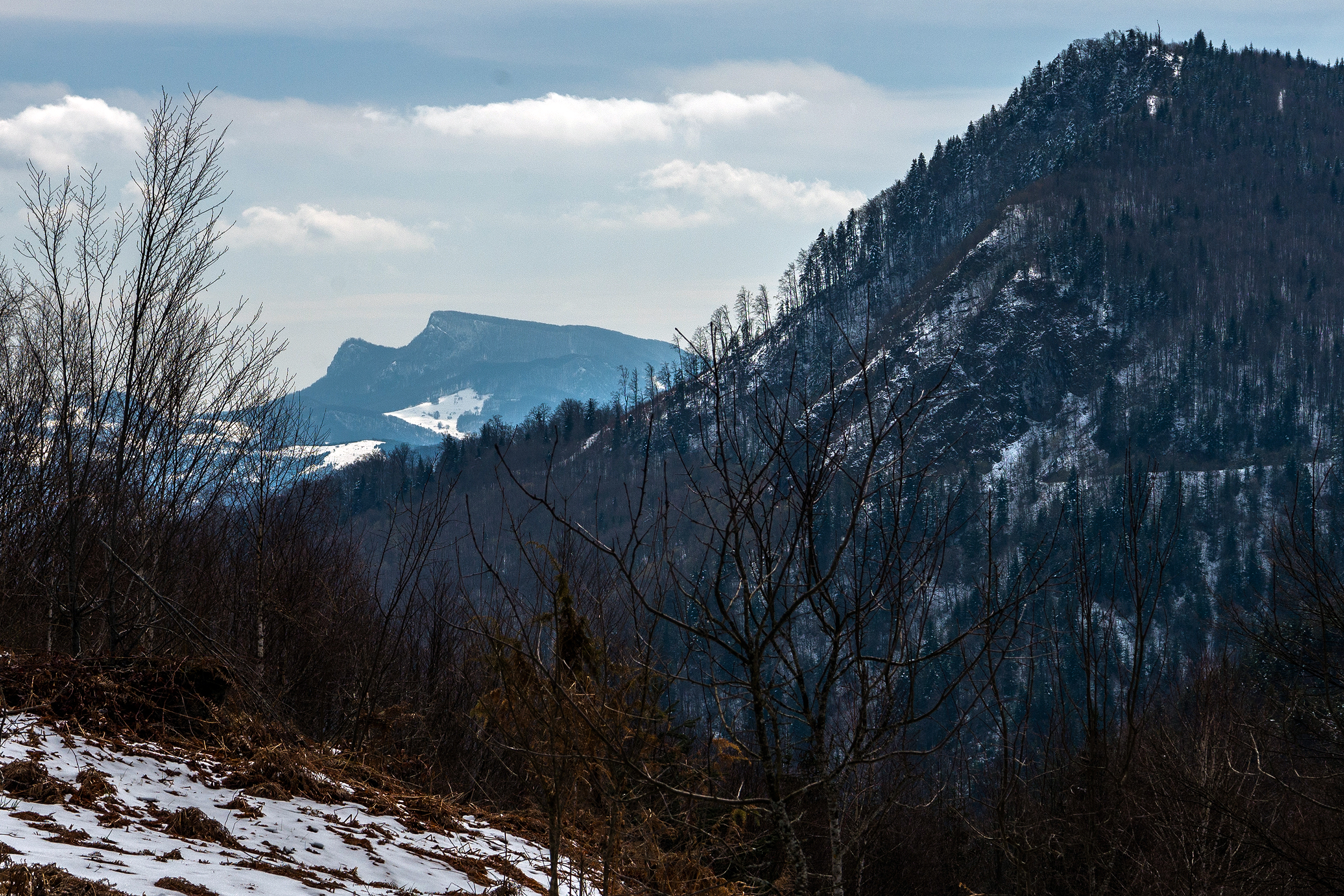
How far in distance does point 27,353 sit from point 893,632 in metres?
13.0

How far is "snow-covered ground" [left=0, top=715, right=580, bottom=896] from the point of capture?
15.9 ft

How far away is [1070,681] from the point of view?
10569 cm

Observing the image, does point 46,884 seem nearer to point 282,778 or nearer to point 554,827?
point 554,827

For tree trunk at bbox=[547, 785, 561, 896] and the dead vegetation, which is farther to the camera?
tree trunk at bbox=[547, 785, 561, 896]

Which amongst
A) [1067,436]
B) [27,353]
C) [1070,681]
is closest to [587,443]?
[1067,436]

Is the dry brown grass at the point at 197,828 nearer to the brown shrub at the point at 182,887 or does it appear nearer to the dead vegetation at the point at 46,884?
the brown shrub at the point at 182,887

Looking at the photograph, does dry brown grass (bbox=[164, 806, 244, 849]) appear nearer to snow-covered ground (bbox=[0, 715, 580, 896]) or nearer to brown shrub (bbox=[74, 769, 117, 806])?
snow-covered ground (bbox=[0, 715, 580, 896])

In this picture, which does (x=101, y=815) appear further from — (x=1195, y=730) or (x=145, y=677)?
(x=1195, y=730)

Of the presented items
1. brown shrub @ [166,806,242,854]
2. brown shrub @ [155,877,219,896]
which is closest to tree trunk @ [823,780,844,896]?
brown shrub @ [155,877,219,896]

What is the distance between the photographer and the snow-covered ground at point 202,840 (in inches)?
190

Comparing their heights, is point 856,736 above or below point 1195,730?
above

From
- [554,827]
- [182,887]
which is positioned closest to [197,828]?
[182,887]

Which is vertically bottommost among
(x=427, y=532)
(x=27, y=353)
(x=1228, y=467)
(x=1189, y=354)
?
(x=427, y=532)

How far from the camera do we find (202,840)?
Answer: 5.59 m
